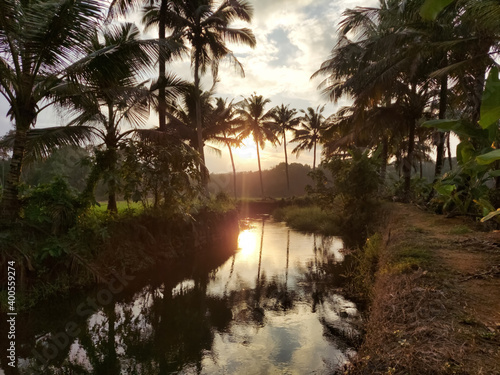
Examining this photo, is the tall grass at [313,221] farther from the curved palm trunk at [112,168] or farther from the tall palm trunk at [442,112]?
the curved palm trunk at [112,168]

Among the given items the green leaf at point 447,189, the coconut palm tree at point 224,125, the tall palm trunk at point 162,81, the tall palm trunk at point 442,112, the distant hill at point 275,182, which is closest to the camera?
the green leaf at point 447,189

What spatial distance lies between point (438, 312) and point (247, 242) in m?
11.4

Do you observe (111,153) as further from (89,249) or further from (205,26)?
(205,26)

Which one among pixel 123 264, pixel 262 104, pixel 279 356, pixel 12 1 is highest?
pixel 262 104

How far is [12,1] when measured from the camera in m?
5.39

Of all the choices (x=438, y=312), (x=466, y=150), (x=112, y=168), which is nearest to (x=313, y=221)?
(x=466, y=150)

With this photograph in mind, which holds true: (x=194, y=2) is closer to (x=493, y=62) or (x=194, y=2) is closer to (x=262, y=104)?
(x=493, y=62)

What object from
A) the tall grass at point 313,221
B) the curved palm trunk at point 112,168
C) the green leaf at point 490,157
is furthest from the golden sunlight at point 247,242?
the green leaf at point 490,157

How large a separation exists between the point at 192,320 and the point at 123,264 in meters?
3.25

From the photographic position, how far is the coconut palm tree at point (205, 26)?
14.1m

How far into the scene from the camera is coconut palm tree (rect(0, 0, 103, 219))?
559cm

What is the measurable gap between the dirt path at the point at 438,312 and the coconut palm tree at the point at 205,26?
11.9 metres

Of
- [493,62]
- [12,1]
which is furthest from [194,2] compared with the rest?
[493,62]

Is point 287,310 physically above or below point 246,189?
below
